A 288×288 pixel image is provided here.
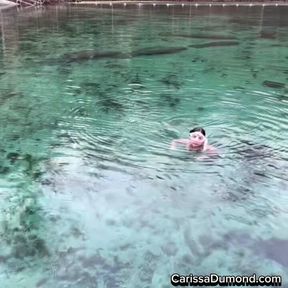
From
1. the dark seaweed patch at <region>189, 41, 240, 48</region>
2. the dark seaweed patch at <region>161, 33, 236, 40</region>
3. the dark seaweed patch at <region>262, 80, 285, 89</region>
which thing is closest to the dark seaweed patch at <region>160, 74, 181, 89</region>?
the dark seaweed patch at <region>262, 80, 285, 89</region>

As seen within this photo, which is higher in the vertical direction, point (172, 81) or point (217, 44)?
point (217, 44)

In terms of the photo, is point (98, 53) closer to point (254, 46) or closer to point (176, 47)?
point (176, 47)

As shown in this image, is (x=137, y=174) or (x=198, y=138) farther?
(x=198, y=138)

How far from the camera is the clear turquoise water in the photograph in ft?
17.8

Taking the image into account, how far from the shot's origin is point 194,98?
12328mm

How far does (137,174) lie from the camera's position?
298 inches

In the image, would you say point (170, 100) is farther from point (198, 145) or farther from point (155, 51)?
point (155, 51)

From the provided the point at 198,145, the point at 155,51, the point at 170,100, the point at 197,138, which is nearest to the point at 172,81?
the point at 170,100

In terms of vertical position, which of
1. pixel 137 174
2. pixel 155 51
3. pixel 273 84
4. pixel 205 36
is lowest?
pixel 137 174

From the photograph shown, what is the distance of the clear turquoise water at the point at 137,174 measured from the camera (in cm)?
544

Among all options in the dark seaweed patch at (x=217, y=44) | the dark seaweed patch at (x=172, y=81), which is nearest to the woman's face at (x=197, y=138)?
the dark seaweed patch at (x=172, y=81)

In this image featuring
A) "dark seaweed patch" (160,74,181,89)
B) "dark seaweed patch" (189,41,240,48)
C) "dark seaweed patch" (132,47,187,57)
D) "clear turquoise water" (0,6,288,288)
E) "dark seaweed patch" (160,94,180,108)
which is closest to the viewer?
"clear turquoise water" (0,6,288,288)

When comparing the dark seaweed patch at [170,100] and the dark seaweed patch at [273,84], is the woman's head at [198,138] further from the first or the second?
the dark seaweed patch at [273,84]

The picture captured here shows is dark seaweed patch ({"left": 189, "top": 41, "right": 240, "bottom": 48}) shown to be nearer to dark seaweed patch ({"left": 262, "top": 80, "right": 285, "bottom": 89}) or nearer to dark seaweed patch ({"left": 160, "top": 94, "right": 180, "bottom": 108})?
dark seaweed patch ({"left": 262, "top": 80, "right": 285, "bottom": 89})
